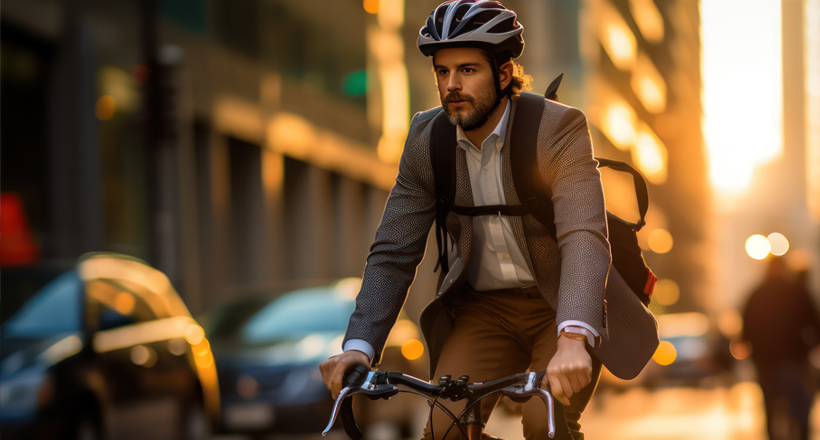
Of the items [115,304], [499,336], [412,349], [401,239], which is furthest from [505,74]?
[412,349]

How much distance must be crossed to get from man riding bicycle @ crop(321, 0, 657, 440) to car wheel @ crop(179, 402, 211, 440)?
18.6 feet

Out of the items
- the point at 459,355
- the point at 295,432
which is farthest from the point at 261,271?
the point at 459,355

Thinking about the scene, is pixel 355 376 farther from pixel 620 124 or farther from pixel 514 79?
pixel 620 124

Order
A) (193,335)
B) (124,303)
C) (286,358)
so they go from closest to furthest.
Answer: (124,303) → (193,335) → (286,358)

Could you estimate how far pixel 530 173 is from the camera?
3.26 metres

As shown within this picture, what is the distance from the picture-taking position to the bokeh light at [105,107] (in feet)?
50.6

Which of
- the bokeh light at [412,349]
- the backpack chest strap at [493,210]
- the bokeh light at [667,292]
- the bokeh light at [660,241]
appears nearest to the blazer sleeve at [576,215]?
the backpack chest strap at [493,210]

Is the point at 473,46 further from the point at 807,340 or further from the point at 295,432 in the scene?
the point at 295,432

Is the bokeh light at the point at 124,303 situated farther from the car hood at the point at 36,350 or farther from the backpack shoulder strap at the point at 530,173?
the backpack shoulder strap at the point at 530,173

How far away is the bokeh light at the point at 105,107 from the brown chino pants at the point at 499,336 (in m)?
12.7

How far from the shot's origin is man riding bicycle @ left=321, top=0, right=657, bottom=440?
3.08 meters

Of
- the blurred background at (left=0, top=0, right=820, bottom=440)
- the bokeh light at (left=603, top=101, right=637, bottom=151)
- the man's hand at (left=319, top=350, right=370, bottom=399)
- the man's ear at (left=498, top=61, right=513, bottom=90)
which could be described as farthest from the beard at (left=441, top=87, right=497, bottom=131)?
the bokeh light at (left=603, top=101, right=637, bottom=151)

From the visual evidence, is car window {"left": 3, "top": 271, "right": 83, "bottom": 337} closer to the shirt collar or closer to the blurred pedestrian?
the shirt collar

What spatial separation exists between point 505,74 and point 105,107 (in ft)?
43.6
